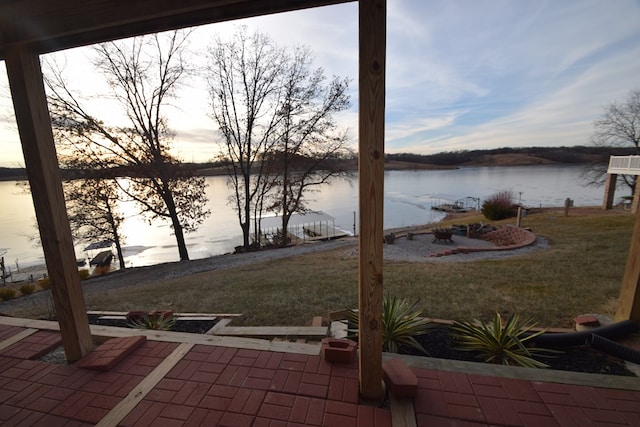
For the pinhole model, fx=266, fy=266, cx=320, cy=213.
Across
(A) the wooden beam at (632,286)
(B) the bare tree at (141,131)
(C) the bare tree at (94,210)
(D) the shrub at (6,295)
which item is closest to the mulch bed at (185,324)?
(A) the wooden beam at (632,286)

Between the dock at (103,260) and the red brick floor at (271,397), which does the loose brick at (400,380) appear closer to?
the red brick floor at (271,397)

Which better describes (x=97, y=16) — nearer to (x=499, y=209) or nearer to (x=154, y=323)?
(x=154, y=323)

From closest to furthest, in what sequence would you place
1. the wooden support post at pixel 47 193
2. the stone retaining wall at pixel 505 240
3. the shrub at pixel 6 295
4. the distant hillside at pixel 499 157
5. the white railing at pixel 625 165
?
the wooden support post at pixel 47 193 < the shrub at pixel 6 295 < the stone retaining wall at pixel 505 240 < the white railing at pixel 625 165 < the distant hillside at pixel 499 157

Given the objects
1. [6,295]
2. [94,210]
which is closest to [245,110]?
[94,210]

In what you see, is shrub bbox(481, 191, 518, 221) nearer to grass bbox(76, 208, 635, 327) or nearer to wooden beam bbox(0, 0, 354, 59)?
grass bbox(76, 208, 635, 327)

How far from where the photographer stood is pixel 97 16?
5.54 ft

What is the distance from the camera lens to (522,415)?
150 cm

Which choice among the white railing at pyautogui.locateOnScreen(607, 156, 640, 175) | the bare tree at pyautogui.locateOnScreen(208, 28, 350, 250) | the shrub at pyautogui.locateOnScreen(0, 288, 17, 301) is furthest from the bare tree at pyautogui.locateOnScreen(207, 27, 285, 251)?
the white railing at pyautogui.locateOnScreen(607, 156, 640, 175)

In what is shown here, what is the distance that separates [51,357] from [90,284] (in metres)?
6.77

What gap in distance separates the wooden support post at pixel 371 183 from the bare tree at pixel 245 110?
40.7 ft

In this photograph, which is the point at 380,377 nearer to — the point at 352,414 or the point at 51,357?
the point at 352,414

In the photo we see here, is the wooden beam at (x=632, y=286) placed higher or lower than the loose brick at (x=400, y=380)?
higher

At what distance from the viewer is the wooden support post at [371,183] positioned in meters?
1.32

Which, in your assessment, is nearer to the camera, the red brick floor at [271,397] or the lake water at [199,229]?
the red brick floor at [271,397]
